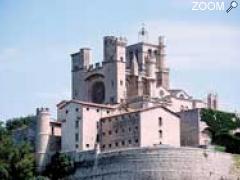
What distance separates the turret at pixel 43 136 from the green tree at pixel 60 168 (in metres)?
1.34

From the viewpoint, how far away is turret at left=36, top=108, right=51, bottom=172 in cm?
8625

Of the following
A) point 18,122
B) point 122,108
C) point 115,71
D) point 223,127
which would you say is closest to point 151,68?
point 115,71

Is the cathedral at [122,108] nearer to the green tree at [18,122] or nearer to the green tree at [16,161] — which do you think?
the green tree at [16,161]

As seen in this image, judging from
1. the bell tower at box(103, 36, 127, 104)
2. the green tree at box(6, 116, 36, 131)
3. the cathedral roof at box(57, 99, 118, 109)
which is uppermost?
the bell tower at box(103, 36, 127, 104)

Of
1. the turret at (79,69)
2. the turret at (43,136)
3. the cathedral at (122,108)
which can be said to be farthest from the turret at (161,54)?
the turret at (43,136)

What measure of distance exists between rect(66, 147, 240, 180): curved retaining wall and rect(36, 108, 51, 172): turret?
464 centimetres

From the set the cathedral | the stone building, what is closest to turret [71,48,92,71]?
the cathedral

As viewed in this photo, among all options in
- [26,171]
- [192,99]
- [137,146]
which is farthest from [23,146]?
[192,99]

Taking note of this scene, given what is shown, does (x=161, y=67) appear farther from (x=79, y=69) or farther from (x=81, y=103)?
(x=81, y=103)

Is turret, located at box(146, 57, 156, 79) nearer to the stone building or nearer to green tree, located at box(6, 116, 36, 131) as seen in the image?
the stone building

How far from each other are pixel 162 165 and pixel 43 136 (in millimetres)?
11859

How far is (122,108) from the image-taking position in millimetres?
90188

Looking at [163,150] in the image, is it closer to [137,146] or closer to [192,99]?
[137,146]

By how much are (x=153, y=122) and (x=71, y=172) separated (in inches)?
285
